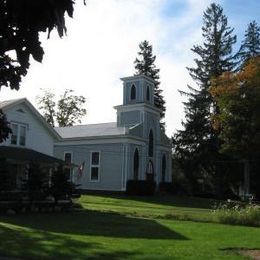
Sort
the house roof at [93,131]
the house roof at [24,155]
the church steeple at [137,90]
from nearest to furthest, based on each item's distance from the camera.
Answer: the house roof at [24,155] < the house roof at [93,131] < the church steeple at [137,90]

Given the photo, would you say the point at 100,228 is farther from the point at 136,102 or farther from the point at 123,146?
the point at 136,102

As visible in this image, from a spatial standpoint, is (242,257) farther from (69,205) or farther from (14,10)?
(69,205)

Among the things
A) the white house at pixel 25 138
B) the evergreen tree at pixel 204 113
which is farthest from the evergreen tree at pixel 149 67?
the white house at pixel 25 138

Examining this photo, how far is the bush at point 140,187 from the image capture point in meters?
A: 55.1

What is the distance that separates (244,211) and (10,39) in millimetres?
23199

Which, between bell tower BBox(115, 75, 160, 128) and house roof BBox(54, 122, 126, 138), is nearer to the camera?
house roof BBox(54, 122, 126, 138)

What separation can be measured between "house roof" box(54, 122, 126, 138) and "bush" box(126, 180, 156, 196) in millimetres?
5006

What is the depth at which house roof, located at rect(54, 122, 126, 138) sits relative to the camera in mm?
58750

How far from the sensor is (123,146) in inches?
2258

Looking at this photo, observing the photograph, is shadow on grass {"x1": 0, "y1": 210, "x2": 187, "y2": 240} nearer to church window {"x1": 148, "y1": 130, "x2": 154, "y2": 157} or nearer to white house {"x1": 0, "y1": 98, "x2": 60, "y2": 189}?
white house {"x1": 0, "y1": 98, "x2": 60, "y2": 189}

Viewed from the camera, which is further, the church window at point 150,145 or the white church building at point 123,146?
the church window at point 150,145

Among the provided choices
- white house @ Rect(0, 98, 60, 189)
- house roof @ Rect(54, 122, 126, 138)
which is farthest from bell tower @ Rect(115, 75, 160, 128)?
white house @ Rect(0, 98, 60, 189)

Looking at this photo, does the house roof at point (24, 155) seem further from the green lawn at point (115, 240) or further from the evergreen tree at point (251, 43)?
the evergreen tree at point (251, 43)

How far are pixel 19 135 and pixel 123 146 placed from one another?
17.4 meters
